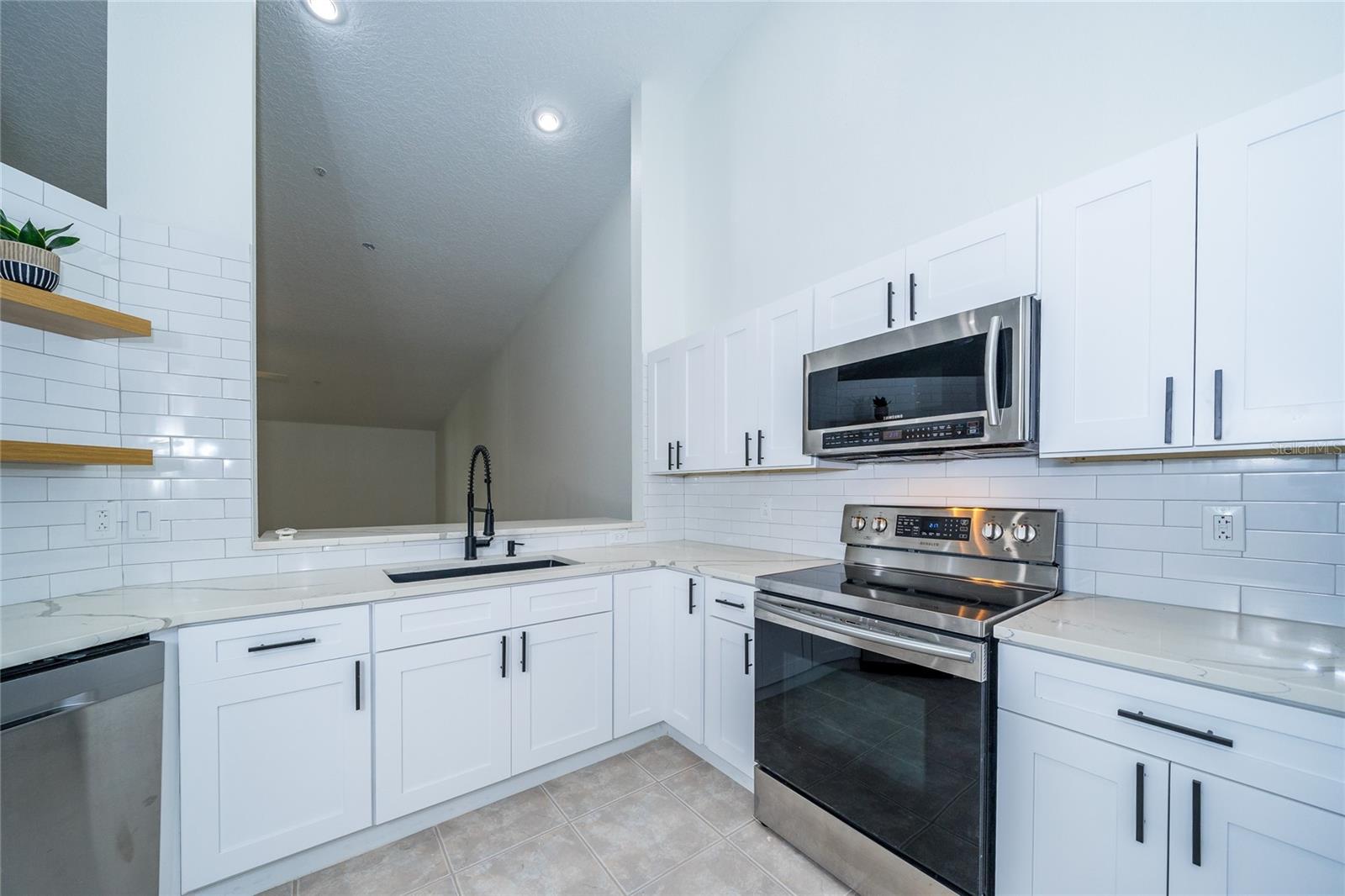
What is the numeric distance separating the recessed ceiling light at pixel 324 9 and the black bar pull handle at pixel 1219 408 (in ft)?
12.9

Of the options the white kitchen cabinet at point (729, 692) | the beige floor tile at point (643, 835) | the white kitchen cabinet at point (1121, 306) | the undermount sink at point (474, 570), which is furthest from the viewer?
the undermount sink at point (474, 570)

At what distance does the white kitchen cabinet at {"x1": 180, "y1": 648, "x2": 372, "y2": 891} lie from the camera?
1.55 metres

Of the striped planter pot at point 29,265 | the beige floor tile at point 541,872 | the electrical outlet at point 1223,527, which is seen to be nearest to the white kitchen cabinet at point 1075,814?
the electrical outlet at point 1223,527

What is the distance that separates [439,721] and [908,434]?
2000 millimetres

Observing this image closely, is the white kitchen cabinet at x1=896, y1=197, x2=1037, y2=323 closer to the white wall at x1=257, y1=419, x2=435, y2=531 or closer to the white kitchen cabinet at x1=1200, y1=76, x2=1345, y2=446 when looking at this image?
the white kitchen cabinet at x1=1200, y1=76, x2=1345, y2=446

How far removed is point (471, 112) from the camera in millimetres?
3385

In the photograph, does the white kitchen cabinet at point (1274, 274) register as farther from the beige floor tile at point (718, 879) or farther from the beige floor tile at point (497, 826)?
the beige floor tile at point (497, 826)

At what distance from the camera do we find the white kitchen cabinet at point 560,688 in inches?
84.4

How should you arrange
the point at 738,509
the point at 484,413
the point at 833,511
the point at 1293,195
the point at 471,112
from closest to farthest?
the point at 1293,195 < the point at 833,511 < the point at 738,509 < the point at 471,112 < the point at 484,413

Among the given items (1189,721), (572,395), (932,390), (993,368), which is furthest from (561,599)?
(572,395)

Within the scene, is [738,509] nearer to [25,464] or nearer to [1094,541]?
[1094,541]

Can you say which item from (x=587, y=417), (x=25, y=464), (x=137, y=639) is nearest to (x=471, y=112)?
(x=587, y=417)

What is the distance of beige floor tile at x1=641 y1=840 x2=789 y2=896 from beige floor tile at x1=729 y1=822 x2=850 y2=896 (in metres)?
0.04

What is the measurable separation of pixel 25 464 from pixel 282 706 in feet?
3.56
